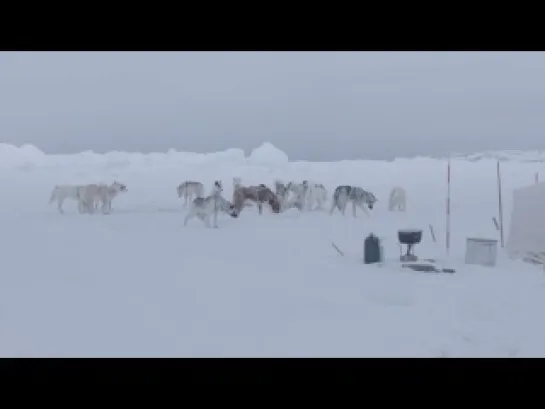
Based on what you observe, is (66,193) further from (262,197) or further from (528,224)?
(528,224)

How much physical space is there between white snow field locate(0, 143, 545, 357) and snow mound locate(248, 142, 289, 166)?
98.1 feet

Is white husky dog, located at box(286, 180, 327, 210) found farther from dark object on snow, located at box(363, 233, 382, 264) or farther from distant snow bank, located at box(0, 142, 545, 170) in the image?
distant snow bank, located at box(0, 142, 545, 170)

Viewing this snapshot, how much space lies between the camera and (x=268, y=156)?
145ft

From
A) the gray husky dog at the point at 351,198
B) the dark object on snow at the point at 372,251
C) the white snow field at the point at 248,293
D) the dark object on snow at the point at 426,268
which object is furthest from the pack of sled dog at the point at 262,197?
Result: the dark object on snow at the point at 426,268

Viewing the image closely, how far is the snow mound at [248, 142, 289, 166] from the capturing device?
4277 centimetres

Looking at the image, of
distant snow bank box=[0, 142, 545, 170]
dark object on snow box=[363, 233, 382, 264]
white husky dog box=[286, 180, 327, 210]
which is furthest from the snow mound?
dark object on snow box=[363, 233, 382, 264]

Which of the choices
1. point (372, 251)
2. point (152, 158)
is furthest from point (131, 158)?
point (372, 251)

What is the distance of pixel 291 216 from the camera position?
13.7 metres

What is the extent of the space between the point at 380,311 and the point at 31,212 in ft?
38.3

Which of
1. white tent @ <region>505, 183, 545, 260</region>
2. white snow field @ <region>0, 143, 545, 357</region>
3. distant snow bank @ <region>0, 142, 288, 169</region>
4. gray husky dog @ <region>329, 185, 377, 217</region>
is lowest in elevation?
white snow field @ <region>0, 143, 545, 357</region>

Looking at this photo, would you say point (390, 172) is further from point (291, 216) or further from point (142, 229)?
point (142, 229)

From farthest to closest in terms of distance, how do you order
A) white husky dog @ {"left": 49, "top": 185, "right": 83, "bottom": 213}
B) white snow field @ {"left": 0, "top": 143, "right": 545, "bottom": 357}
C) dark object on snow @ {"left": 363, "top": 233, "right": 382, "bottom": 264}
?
white husky dog @ {"left": 49, "top": 185, "right": 83, "bottom": 213}
dark object on snow @ {"left": 363, "top": 233, "right": 382, "bottom": 264}
white snow field @ {"left": 0, "top": 143, "right": 545, "bottom": 357}

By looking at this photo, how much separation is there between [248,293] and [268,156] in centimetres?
3831
